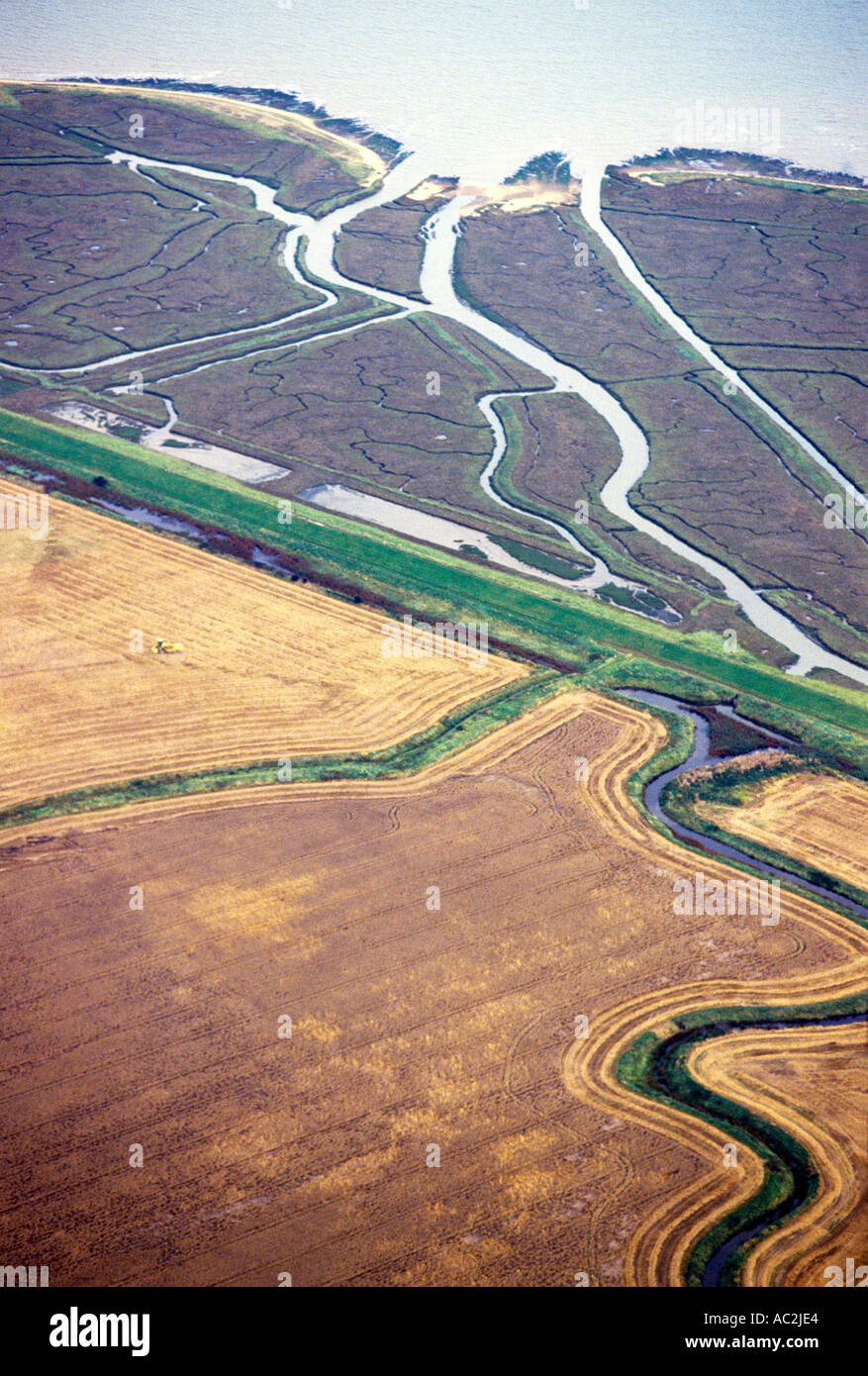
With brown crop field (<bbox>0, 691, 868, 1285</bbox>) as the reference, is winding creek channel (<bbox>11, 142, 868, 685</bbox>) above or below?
above

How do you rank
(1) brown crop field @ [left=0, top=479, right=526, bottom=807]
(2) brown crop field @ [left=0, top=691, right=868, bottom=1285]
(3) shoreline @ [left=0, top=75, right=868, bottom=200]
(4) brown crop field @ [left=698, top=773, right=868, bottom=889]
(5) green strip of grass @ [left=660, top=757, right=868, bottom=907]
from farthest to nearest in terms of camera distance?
(3) shoreline @ [left=0, top=75, right=868, bottom=200] < (1) brown crop field @ [left=0, top=479, right=526, bottom=807] < (4) brown crop field @ [left=698, top=773, right=868, bottom=889] < (5) green strip of grass @ [left=660, top=757, right=868, bottom=907] < (2) brown crop field @ [left=0, top=691, right=868, bottom=1285]

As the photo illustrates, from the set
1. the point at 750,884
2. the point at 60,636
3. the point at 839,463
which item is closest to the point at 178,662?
the point at 60,636

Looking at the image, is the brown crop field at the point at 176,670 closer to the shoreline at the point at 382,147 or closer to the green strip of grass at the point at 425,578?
the green strip of grass at the point at 425,578

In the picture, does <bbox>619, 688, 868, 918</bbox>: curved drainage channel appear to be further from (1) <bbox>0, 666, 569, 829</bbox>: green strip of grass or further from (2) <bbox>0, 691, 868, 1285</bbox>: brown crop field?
(1) <bbox>0, 666, 569, 829</bbox>: green strip of grass

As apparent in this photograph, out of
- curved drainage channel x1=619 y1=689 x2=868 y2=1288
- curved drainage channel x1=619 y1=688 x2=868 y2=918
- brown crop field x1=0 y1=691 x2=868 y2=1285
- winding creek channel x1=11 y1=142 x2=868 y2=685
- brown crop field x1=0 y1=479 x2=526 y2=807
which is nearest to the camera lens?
brown crop field x1=0 y1=691 x2=868 y2=1285

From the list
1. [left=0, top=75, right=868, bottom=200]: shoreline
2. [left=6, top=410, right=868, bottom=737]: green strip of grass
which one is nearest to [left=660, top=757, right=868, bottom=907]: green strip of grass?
[left=6, top=410, right=868, bottom=737]: green strip of grass

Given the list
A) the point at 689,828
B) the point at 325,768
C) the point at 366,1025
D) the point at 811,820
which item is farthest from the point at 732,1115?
the point at 325,768

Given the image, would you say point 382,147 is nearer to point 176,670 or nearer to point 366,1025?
point 176,670
